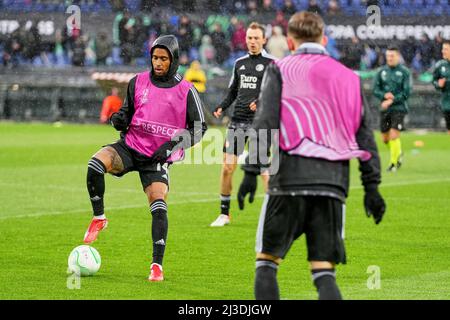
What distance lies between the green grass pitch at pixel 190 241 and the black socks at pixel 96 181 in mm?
615

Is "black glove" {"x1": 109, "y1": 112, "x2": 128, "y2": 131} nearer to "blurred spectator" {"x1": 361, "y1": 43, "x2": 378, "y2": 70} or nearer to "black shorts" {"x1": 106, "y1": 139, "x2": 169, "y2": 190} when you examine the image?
"black shorts" {"x1": 106, "y1": 139, "x2": 169, "y2": 190}

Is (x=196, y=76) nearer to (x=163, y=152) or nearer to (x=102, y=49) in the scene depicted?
(x=102, y=49)

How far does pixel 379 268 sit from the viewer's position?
10.0 m

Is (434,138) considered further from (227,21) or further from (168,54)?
(168,54)

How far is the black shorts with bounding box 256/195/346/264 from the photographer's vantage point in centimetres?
647

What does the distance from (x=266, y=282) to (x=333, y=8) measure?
28.5 m

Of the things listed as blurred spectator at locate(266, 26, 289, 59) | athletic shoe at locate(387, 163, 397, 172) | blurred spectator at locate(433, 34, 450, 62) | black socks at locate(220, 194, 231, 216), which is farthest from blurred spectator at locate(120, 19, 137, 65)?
black socks at locate(220, 194, 231, 216)

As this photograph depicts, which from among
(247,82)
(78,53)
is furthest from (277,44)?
(247,82)

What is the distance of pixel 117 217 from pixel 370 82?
19666mm

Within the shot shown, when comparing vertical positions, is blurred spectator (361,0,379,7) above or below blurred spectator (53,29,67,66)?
above

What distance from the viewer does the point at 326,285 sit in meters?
6.39

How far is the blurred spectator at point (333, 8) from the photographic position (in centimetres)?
3419

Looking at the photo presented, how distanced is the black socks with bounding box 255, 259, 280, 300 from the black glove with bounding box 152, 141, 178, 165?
321cm

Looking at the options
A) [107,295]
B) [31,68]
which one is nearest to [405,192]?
[107,295]
